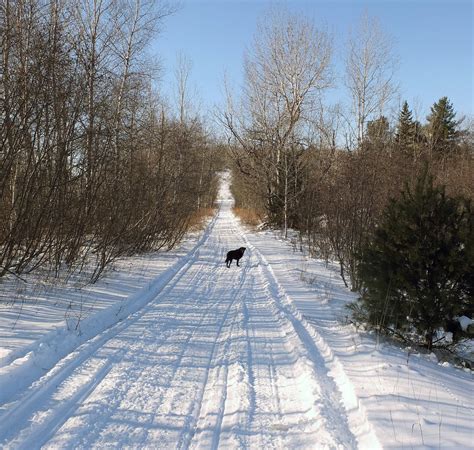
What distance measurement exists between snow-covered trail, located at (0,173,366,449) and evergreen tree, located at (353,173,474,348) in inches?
52.4

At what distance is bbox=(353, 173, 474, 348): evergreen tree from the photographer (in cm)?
566

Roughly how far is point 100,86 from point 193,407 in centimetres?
997

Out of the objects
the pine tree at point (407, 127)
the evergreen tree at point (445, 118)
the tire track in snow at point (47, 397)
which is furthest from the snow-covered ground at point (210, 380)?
the evergreen tree at point (445, 118)

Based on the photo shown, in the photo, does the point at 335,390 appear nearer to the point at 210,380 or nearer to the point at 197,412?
the point at 210,380

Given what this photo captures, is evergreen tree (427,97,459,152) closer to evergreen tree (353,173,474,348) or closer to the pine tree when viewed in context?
the pine tree

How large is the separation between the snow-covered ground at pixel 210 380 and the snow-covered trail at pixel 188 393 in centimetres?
2

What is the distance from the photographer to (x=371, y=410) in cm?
365

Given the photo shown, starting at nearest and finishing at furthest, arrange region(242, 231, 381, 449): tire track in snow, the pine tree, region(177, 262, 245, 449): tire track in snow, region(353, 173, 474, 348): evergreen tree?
region(177, 262, 245, 449): tire track in snow < region(242, 231, 381, 449): tire track in snow < region(353, 173, 474, 348): evergreen tree < the pine tree

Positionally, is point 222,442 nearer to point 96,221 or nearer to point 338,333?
point 338,333

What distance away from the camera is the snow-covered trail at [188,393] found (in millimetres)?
3287

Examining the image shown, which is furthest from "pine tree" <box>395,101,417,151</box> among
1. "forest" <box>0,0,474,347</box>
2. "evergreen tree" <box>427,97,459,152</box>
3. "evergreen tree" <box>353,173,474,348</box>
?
"evergreen tree" <box>353,173,474,348</box>

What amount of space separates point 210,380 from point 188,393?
417 millimetres

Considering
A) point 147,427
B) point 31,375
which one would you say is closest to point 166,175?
point 31,375

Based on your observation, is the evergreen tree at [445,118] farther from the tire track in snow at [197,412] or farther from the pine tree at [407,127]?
the tire track in snow at [197,412]
